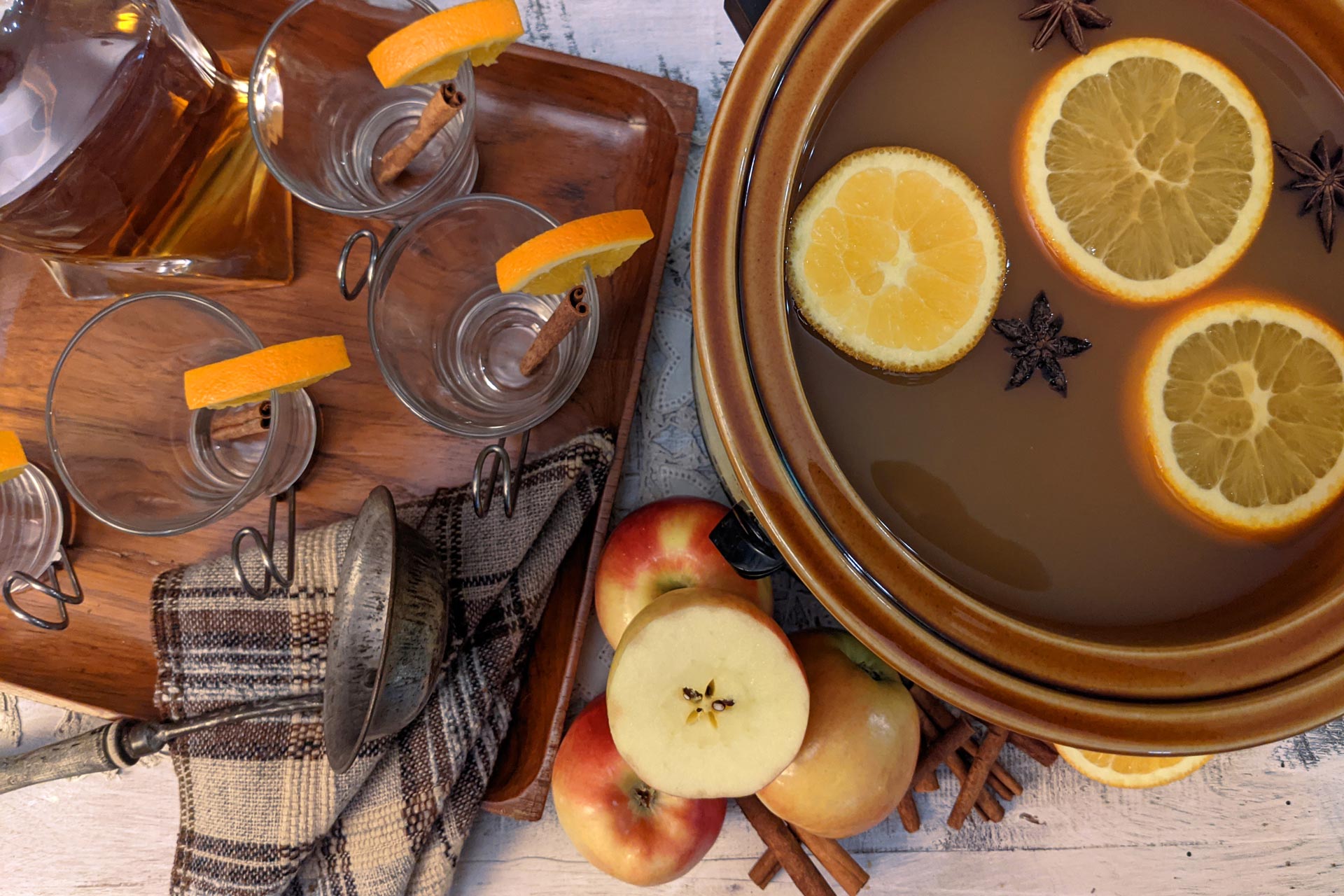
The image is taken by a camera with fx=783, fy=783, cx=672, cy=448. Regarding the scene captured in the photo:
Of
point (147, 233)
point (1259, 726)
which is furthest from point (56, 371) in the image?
point (1259, 726)

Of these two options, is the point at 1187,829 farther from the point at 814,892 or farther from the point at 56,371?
the point at 56,371

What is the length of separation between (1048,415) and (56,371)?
1.09 m

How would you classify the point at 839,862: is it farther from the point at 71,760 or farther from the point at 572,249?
the point at 71,760

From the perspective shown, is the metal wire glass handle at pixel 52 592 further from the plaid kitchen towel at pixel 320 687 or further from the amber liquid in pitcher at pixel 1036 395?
the amber liquid in pitcher at pixel 1036 395

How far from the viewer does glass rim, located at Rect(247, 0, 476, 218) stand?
882 millimetres

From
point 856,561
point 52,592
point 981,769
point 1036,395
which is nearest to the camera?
point 856,561

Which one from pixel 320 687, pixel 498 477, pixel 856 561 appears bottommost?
pixel 320 687

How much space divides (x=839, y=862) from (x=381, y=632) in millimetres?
654

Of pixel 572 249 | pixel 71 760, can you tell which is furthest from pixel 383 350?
pixel 71 760

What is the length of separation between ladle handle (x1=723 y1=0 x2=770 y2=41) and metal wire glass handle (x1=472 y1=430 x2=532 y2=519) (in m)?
0.49

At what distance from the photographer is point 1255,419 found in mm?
709

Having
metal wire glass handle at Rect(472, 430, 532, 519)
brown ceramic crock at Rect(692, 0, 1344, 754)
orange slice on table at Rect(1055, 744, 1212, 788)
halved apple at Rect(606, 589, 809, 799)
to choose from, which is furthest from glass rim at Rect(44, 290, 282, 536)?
orange slice on table at Rect(1055, 744, 1212, 788)

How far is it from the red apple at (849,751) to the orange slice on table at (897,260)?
0.39 metres

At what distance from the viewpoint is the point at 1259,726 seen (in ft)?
1.87
